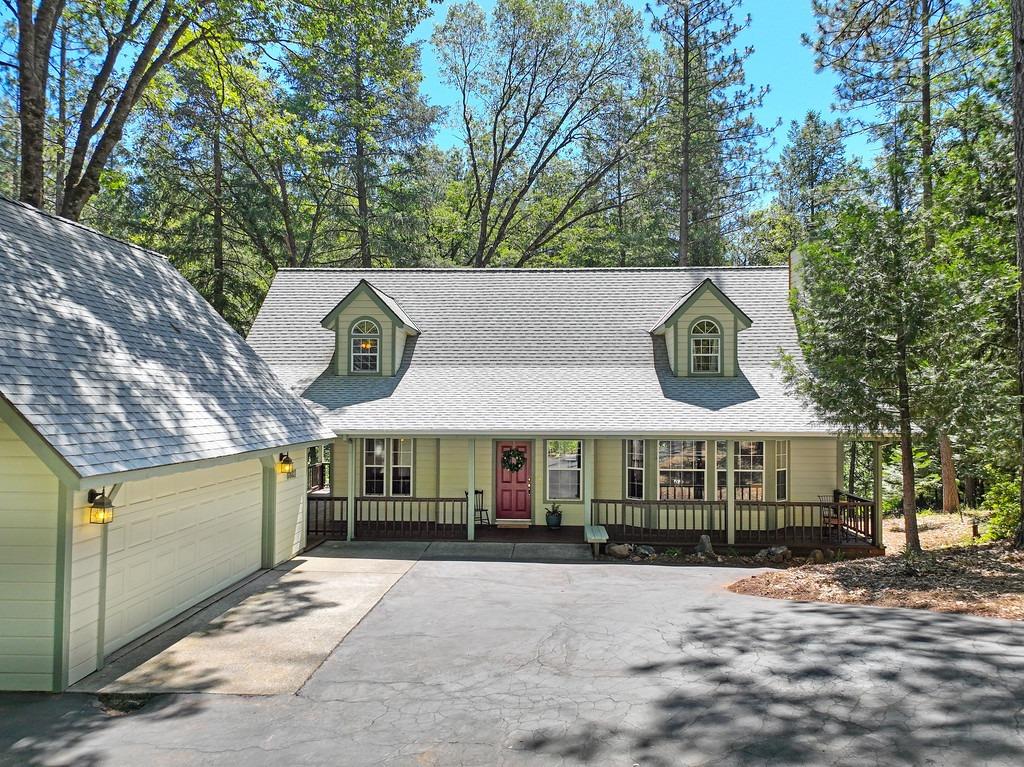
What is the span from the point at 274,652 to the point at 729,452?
959cm

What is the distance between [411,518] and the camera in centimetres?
1386

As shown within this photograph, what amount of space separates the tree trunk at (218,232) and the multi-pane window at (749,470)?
21111mm

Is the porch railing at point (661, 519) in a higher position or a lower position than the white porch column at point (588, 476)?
lower

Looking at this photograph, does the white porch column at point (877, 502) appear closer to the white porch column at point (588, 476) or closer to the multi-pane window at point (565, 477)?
the white porch column at point (588, 476)

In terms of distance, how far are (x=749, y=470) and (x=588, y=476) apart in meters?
3.84

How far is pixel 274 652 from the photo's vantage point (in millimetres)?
7273

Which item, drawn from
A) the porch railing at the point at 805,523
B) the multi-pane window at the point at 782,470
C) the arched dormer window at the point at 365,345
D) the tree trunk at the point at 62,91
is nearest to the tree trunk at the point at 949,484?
the porch railing at the point at 805,523

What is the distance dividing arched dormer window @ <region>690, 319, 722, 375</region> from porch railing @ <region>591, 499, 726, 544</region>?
346 centimetres

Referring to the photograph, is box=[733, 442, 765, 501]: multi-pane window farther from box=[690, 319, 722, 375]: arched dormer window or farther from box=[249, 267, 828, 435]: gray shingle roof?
box=[690, 319, 722, 375]: arched dormer window

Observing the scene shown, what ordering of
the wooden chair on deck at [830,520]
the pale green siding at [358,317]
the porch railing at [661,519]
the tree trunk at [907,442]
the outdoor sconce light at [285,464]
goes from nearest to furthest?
the tree trunk at [907,442] < the outdoor sconce light at [285,464] < the wooden chair on deck at [830,520] < the porch railing at [661,519] < the pale green siding at [358,317]

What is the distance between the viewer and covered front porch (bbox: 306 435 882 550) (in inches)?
531

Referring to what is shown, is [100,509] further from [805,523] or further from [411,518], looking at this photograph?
[805,523]

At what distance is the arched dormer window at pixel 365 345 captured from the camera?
16125 mm

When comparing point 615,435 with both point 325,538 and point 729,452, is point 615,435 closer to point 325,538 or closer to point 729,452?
point 729,452
